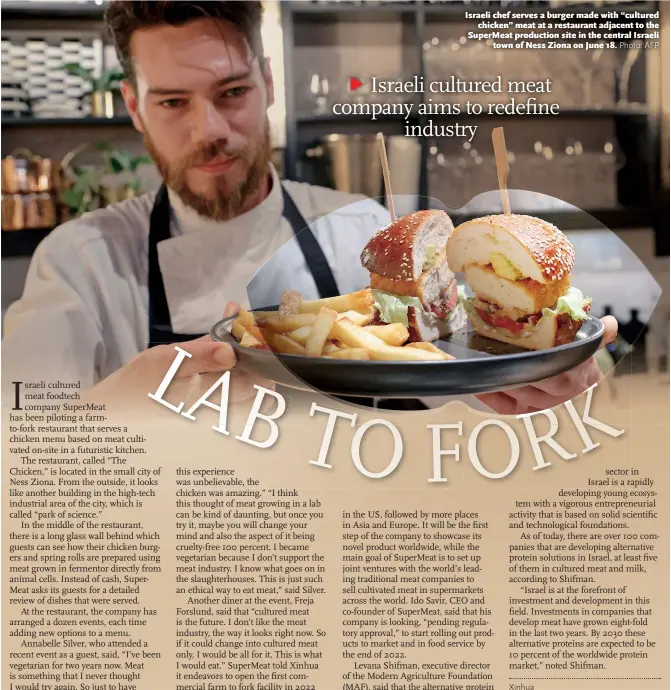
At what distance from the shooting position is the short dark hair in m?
Answer: 1.88

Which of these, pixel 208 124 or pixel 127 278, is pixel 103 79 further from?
pixel 127 278

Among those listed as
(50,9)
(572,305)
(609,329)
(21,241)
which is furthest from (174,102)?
(609,329)

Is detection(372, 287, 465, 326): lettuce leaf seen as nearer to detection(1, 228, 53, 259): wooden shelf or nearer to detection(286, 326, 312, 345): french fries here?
detection(286, 326, 312, 345): french fries

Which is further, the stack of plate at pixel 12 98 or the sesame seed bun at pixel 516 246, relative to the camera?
the stack of plate at pixel 12 98

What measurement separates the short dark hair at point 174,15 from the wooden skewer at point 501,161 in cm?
67

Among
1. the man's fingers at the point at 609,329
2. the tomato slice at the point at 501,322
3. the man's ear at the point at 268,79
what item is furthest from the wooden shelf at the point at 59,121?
the man's fingers at the point at 609,329

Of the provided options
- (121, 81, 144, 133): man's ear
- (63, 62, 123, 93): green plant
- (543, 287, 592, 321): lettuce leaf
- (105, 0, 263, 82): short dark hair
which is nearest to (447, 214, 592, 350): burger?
(543, 287, 592, 321): lettuce leaf

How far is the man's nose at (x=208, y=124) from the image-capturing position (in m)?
1.89

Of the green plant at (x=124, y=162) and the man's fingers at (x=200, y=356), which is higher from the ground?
the green plant at (x=124, y=162)

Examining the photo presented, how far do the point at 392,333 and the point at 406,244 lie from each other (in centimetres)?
24

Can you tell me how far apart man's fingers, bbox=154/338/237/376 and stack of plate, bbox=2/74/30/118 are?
77cm

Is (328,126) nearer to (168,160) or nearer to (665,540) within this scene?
(168,160)

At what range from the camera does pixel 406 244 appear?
1.77 meters

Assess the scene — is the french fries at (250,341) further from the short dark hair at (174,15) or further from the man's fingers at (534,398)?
the short dark hair at (174,15)
